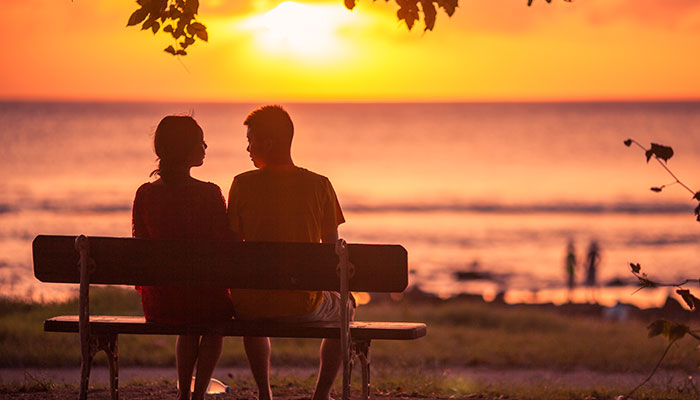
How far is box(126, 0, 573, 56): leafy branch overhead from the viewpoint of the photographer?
228 inches

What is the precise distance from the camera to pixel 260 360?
6066 mm

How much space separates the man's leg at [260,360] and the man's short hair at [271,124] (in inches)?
44.3

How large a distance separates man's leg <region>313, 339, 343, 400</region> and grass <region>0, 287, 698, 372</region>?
3608 millimetres

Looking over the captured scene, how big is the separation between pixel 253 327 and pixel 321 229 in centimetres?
66

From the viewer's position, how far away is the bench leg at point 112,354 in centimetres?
609

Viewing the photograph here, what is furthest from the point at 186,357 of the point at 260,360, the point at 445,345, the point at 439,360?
the point at 445,345

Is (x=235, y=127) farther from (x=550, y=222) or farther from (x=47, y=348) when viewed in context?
(x=47, y=348)

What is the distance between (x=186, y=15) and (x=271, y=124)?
51.4 inches

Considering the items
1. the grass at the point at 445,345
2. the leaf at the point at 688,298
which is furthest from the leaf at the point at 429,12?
the grass at the point at 445,345

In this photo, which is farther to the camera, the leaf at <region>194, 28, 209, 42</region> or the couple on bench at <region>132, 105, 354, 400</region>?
the leaf at <region>194, 28, 209, 42</region>

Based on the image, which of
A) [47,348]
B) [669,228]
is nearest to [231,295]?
[47,348]

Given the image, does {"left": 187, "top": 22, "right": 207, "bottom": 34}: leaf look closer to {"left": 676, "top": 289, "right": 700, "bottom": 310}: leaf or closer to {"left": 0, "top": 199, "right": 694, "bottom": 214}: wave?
{"left": 676, "top": 289, "right": 700, "bottom": 310}: leaf

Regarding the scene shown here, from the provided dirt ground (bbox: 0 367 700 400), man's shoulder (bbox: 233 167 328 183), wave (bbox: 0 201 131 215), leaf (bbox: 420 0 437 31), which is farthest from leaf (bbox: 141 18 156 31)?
wave (bbox: 0 201 131 215)

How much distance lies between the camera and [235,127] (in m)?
123
